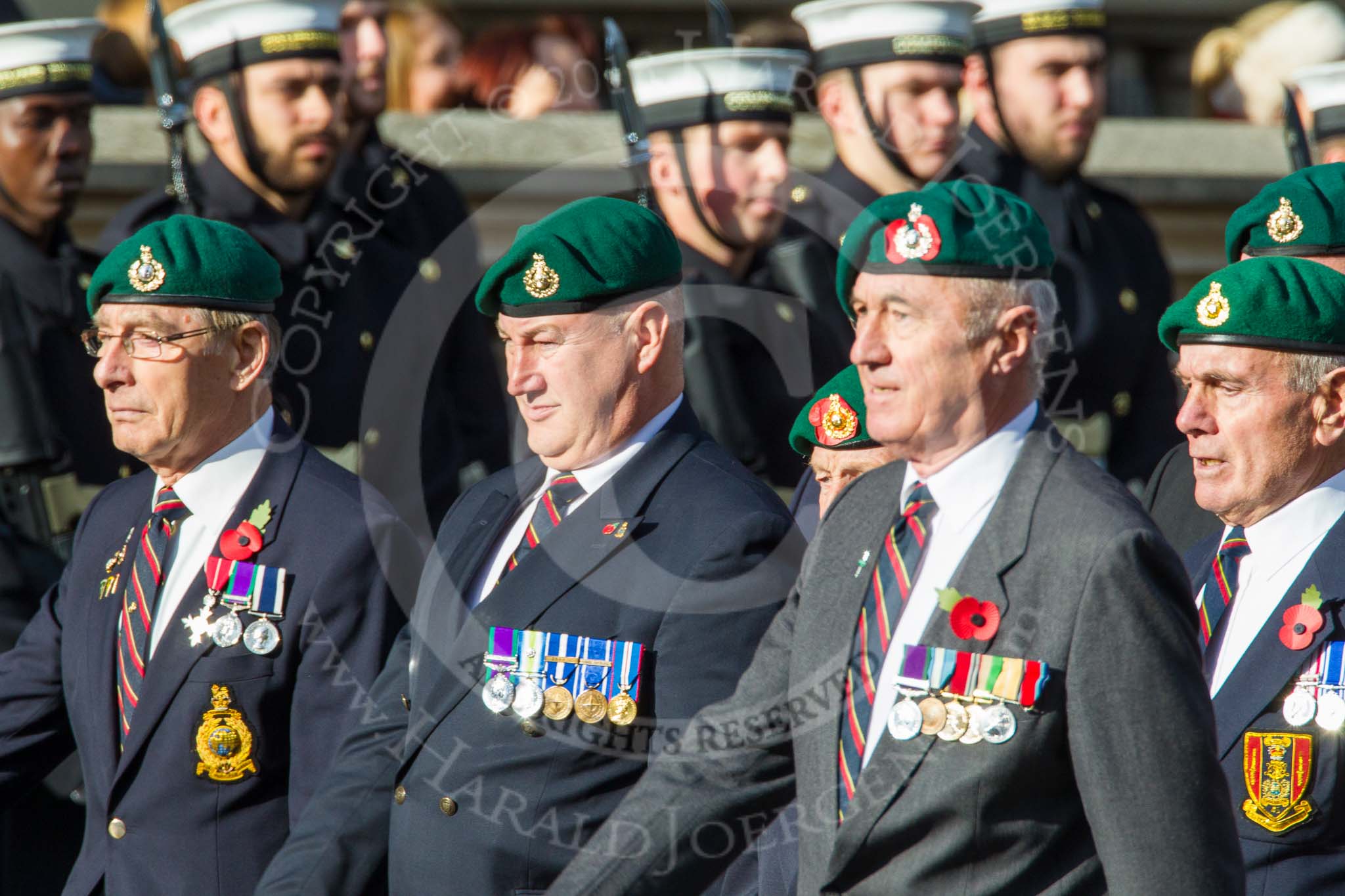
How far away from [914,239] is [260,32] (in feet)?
13.2

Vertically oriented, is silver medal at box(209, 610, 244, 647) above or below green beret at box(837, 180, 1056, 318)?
below

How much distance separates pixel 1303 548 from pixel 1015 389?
1.12 metres

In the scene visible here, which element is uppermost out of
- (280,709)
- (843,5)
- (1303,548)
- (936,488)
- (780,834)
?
(843,5)

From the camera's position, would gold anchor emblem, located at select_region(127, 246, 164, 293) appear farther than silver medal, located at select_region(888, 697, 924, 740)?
Yes

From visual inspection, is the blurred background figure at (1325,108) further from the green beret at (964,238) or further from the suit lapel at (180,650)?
the green beret at (964,238)

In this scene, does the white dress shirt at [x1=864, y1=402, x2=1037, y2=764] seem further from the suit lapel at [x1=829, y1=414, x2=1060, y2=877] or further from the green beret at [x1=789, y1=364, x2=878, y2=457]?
the green beret at [x1=789, y1=364, x2=878, y2=457]

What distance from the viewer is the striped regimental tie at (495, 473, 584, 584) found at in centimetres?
404

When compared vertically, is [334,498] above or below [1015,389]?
below

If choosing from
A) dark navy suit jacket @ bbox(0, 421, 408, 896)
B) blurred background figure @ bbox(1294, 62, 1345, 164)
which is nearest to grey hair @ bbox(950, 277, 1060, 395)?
dark navy suit jacket @ bbox(0, 421, 408, 896)

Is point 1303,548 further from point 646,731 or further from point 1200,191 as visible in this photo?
point 1200,191

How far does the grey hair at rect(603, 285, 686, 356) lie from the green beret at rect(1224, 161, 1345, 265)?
1.74 m

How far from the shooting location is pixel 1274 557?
13.3 ft

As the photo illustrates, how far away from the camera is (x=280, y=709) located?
14.2ft

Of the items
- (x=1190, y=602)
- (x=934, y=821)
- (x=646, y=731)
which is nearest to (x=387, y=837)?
(x=646, y=731)
